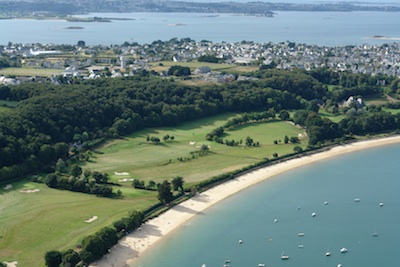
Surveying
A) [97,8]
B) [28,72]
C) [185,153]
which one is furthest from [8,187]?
[97,8]

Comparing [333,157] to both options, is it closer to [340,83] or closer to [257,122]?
[257,122]

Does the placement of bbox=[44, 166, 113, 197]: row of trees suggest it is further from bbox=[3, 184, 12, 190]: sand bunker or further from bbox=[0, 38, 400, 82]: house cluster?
bbox=[0, 38, 400, 82]: house cluster

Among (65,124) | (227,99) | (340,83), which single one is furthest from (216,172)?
(340,83)

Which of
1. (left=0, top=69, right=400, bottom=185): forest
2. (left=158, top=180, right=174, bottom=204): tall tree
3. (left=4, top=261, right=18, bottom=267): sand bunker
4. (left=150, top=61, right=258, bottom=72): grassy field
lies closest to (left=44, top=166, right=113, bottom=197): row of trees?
(left=0, top=69, right=400, bottom=185): forest

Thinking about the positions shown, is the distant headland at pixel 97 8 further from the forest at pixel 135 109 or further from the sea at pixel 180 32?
the forest at pixel 135 109

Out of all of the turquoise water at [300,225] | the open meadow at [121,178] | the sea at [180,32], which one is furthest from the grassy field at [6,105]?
the sea at [180,32]

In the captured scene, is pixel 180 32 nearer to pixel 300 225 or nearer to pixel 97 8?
pixel 97 8
